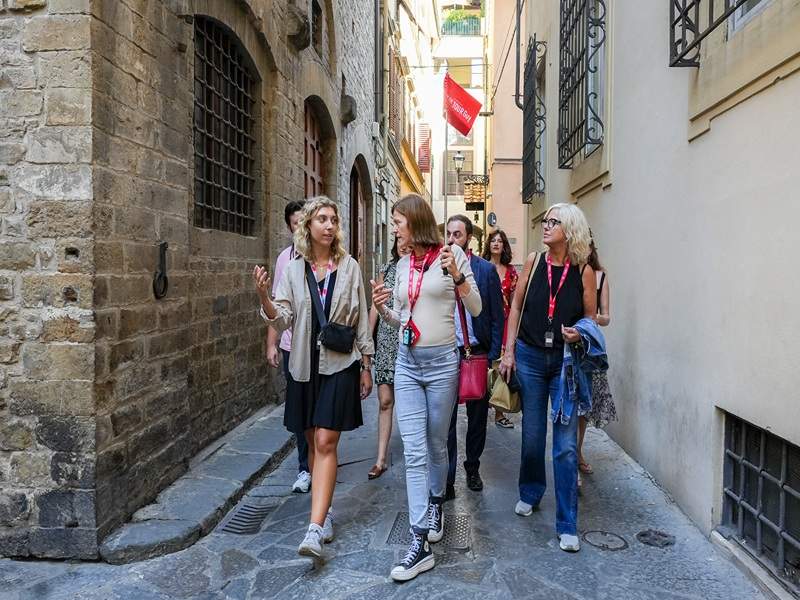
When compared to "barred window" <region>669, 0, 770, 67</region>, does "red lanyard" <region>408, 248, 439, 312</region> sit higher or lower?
lower

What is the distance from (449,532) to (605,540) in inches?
33.8

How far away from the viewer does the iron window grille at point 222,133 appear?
5.36 metres

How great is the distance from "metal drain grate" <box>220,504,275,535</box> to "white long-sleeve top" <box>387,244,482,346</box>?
1.53m

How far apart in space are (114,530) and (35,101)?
88.3 inches

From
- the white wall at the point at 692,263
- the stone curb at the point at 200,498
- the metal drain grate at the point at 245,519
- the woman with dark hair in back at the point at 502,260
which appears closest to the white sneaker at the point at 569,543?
the white wall at the point at 692,263

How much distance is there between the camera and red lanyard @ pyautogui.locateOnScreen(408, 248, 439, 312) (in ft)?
11.4

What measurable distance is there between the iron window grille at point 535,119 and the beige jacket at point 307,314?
675 cm

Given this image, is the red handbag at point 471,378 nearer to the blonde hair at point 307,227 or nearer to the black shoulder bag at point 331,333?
the black shoulder bag at point 331,333

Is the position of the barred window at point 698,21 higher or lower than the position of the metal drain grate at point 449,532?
higher

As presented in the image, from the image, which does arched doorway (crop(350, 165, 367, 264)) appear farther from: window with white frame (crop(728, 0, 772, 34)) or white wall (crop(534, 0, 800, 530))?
window with white frame (crop(728, 0, 772, 34))

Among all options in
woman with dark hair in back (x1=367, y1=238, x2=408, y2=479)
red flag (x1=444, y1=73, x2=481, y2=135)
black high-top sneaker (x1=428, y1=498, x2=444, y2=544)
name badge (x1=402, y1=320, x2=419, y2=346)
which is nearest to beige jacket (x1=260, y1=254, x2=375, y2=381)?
name badge (x1=402, y1=320, x2=419, y2=346)

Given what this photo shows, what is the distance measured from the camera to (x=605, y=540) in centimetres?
373

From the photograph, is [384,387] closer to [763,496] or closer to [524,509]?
[524,509]

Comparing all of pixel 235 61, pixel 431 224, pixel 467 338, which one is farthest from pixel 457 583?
pixel 235 61
